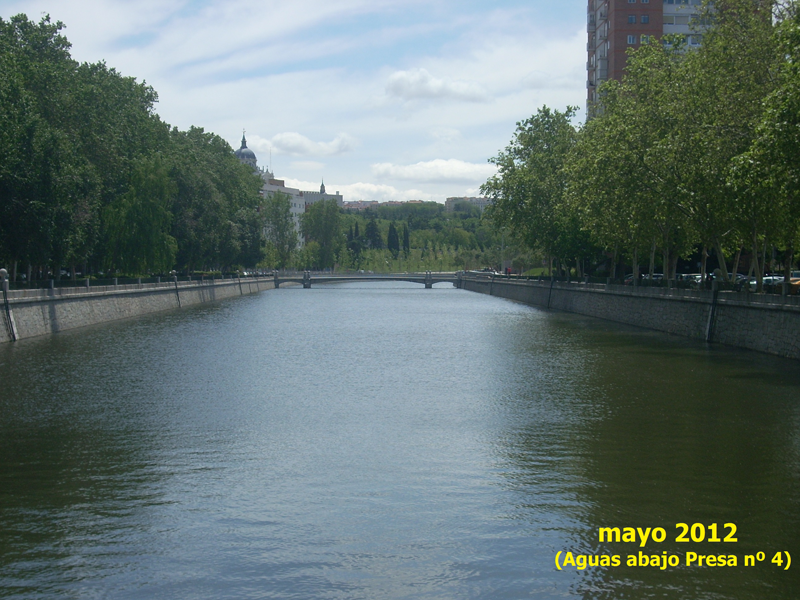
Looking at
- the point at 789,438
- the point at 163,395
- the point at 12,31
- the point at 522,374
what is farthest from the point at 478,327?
the point at 12,31

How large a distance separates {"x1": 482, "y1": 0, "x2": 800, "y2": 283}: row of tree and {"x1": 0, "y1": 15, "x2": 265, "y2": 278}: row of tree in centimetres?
3150

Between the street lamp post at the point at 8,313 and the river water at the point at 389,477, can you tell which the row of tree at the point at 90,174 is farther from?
the river water at the point at 389,477

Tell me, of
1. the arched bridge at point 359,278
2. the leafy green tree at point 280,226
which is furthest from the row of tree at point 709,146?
the leafy green tree at point 280,226

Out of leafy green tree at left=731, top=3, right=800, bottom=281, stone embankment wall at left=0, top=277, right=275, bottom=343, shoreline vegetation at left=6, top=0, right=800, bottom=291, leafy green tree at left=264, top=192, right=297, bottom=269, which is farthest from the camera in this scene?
leafy green tree at left=264, top=192, right=297, bottom=269

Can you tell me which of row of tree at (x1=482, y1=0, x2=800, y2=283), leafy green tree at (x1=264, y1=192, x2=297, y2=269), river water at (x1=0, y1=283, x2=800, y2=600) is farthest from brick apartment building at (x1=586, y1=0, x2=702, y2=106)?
river water at (x1=0, y1=283, x2=800, y2=600)

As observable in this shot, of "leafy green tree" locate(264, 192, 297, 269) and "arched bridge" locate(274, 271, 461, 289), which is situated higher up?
"leafy green tree" locate(264, 192, 297, 269)

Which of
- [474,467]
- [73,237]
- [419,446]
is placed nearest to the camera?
[474,467]

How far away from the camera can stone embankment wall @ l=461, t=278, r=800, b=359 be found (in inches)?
1341

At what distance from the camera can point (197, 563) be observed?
11.2m

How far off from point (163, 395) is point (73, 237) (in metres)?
29.7

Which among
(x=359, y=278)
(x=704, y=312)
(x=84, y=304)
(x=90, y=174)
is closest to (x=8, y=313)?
(x=84, y=304)

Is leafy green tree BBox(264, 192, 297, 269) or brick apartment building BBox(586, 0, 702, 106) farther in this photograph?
leafy green tree BBox(264, 192, 297, 269)

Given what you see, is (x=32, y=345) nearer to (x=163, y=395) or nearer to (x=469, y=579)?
(x=163, y=395)

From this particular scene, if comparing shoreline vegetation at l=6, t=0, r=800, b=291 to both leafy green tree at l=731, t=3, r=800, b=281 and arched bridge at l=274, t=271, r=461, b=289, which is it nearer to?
leafy green tree at l=731, t=3, r=800, b=281
